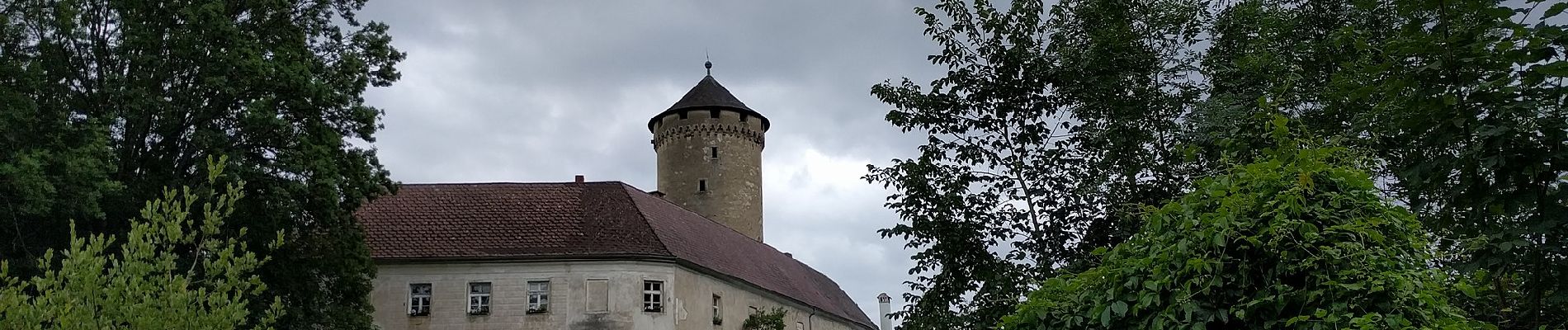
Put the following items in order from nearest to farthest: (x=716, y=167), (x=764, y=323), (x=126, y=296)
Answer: (x=126, y=296) → (x=764, y=323) → (x=716, y=167)

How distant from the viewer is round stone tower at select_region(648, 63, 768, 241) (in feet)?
162

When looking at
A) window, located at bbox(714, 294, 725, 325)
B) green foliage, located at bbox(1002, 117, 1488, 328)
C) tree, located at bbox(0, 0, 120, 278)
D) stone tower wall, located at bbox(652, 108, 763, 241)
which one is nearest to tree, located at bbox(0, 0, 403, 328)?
tree, located at bbox(0, 0, 120, 278)

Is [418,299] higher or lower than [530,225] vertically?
lower

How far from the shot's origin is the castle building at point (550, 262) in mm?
30406

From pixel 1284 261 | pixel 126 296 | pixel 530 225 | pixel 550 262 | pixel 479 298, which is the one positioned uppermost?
pixel 530 225

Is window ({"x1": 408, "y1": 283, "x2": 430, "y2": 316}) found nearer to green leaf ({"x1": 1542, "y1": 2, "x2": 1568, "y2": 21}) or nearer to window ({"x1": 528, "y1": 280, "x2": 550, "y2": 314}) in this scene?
window ({"x1": 528, "y1": 280, "x2": 550, "y2": 314})

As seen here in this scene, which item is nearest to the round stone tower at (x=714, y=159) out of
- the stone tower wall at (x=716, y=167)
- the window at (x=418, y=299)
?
the stone tower wall at (x=716, y=167)

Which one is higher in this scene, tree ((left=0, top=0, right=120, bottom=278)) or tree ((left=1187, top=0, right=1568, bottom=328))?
tree ((left=0, top=0, right=120, bottom=278))

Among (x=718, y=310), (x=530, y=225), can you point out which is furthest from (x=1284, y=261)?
(x=718, y=310)

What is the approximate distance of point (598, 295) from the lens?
30531 mm

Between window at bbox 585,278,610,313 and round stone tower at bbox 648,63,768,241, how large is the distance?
1811cm

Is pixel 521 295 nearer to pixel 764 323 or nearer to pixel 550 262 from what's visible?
pixel 550 262

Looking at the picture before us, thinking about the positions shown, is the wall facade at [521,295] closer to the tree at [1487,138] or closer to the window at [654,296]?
the window at [654,296]

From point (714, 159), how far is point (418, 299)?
20878 millimetres
